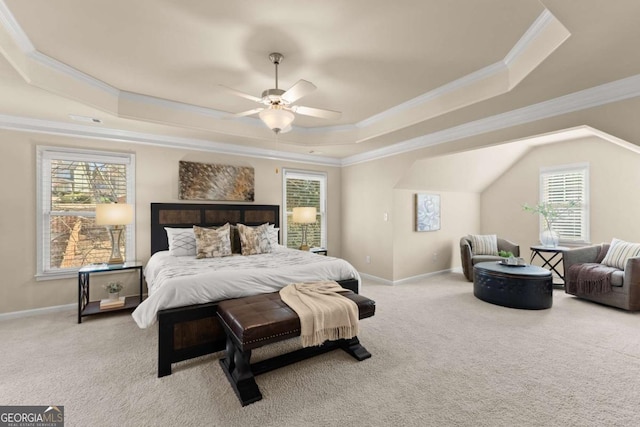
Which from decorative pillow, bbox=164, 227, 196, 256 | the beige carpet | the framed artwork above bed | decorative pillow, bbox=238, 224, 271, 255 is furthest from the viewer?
the framed artwork above bed

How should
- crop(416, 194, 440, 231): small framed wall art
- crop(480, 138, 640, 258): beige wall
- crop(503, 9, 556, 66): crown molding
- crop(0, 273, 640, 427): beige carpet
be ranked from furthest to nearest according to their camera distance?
1. crop(416, 194, 440, 231): small framed wall art
2. crop(480, 138, 640, 258): beige wall
3. crop(503, 9, 556, 66): crown molding
4. crop(0, 273, 640, 427): beige carpet

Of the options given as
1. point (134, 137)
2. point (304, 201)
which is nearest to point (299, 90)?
point (134, 137)

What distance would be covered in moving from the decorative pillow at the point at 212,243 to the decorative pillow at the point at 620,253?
5.48m

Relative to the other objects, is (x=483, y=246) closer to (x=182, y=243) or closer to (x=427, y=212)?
(x=427, y=212)

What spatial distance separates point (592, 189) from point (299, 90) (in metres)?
5.83

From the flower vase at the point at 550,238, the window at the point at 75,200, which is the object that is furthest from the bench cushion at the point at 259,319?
the flower vase at the point at 550,238

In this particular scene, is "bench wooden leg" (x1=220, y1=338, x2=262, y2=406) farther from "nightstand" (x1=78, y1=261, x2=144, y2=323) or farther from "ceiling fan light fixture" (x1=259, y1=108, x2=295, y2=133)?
"nightstand" (x1=78, y1=261, x2=144, y2=323)

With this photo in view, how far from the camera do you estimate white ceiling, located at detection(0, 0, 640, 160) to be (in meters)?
1.96

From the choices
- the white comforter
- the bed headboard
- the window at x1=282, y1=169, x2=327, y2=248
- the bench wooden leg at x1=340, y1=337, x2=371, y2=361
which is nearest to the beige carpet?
the bench wooden leg at x1=340, y1=337, x2=371, y2=361

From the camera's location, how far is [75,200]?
12.6 ft

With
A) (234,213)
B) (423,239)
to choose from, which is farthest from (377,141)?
(234,213)

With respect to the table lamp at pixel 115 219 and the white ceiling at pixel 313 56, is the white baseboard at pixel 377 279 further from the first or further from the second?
the table lamp at pixel 115 219

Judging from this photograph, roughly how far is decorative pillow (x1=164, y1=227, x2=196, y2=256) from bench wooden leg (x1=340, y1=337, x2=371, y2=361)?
2455 mm

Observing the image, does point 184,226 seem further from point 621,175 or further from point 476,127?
point 621,175
